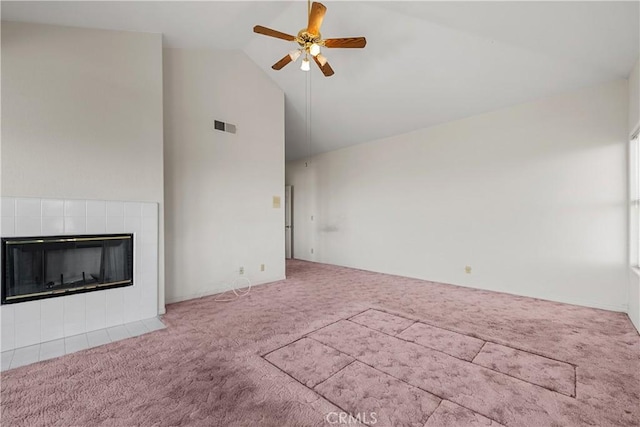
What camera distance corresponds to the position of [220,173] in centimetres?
419

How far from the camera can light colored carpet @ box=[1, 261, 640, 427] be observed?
5.33 feet

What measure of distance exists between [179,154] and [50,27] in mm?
1645

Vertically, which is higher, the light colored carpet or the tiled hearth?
the tiled hearth

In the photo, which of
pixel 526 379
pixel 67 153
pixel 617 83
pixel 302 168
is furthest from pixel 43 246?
pixel 617 83

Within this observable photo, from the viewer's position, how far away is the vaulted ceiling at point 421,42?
8.73 ft

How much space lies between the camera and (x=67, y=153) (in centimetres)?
272

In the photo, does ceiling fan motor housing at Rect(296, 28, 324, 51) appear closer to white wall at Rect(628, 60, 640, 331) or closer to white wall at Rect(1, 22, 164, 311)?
white wall at Rect(1, 22, 164, 311)

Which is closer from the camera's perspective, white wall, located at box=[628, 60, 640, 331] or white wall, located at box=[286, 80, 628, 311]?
white wall, located at box=[628, 60, 640, 331]

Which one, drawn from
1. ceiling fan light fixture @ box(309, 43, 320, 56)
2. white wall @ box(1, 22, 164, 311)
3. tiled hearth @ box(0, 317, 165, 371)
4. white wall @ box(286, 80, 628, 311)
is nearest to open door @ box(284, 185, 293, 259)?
white wall @ box(286, 80, 628, 311)

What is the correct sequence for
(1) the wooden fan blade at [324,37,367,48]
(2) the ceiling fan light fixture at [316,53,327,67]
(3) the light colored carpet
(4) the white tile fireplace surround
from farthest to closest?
1. (2) the ceiling fan light fixture at [316,53,327,67]
2. (1) the wooden fan blade at [324,37,367,48]
3. (4) the white tile fireplace surround
4. (3) the light colored carpet

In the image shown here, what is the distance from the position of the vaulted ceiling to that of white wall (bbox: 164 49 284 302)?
0.38 meters

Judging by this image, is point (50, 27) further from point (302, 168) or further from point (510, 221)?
point (510, 221)

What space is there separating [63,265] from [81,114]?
5.04 ft

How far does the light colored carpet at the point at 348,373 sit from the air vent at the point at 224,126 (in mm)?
2619
